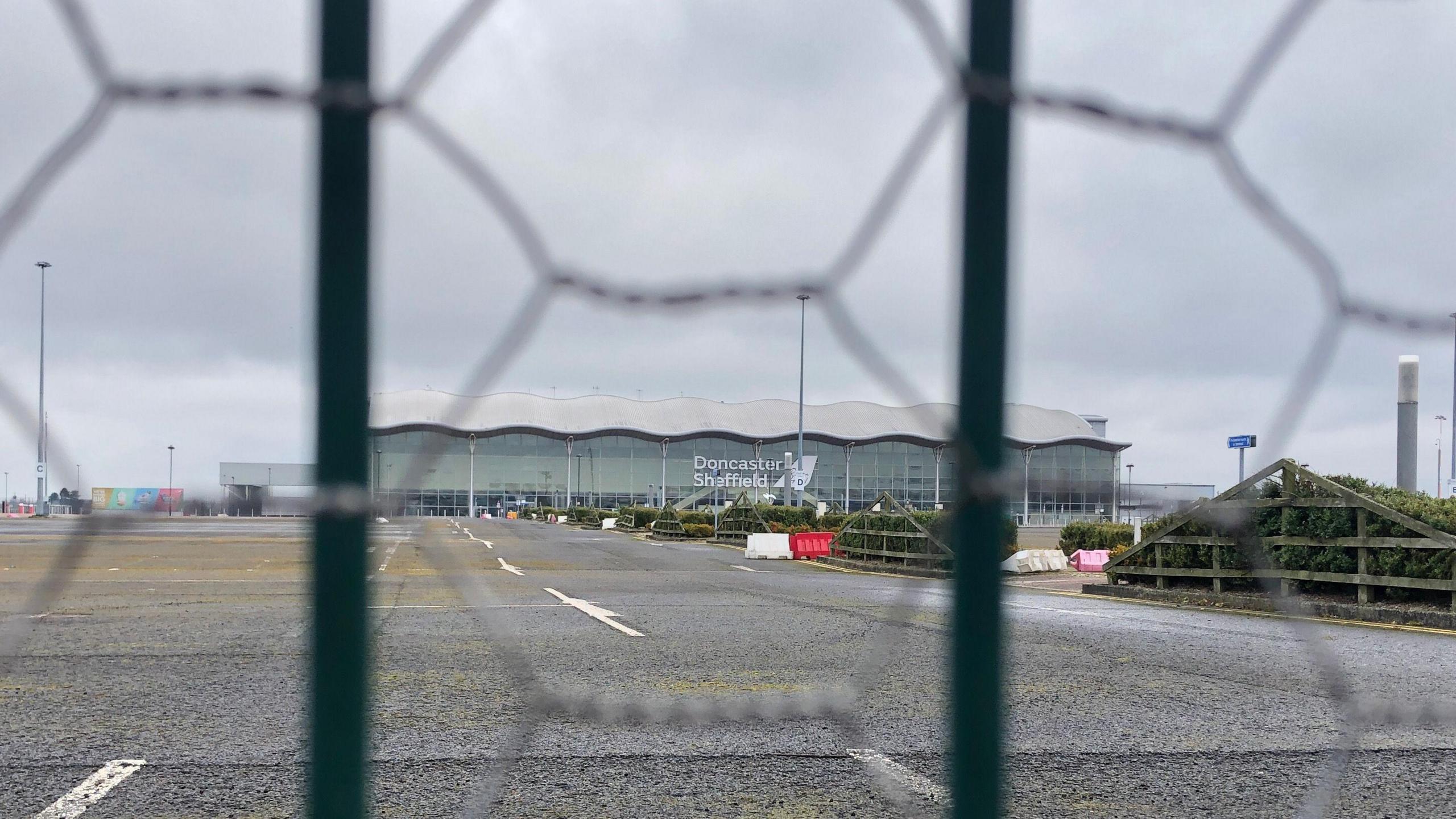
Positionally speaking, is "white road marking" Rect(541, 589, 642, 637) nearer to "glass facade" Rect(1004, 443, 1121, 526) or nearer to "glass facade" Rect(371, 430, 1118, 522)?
"glass facade" Rect(371, 430, 1118, 522)

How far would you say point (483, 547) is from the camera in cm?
2728

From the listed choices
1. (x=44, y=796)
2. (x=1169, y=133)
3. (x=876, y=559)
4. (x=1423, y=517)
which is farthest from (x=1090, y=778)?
(x=876, y=559)

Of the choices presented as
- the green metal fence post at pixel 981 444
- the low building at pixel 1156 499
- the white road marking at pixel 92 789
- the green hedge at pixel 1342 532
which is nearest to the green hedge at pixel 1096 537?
the green hedge at pixel 1342 532

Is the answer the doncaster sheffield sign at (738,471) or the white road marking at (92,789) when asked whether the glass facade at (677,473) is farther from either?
the white road marking at (92,789)

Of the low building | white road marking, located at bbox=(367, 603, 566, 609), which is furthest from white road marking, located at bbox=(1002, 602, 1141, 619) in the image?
the low building

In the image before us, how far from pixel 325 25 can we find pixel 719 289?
563 millimetres

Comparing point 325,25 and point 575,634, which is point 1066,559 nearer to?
point 575,634

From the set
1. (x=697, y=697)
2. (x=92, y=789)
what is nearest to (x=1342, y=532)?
(x=697, y=697)

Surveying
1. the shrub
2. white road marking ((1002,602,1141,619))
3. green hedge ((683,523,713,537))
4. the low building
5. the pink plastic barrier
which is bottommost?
green hedge ((683,523,713,537))

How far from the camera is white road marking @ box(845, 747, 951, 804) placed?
150 inches

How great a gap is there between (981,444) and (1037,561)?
1870 centimetres

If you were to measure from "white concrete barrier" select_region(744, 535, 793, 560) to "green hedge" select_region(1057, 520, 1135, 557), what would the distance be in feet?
18.5

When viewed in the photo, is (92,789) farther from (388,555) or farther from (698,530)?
(698,530)

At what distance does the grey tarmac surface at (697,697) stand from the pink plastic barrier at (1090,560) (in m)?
9.36
